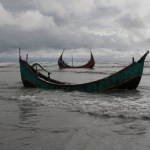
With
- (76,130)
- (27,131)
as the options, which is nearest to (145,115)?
(76,130)

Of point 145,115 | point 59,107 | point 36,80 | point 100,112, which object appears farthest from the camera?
point 36,80

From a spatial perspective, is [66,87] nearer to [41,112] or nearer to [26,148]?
[41,112]

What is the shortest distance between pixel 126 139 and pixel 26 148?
1.97 metres

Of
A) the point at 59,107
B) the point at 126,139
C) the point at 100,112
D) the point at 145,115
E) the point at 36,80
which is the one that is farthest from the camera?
the point at 36,80

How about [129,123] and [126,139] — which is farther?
[129,123]

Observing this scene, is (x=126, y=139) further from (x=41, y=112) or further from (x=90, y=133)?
(x=41, y=112)

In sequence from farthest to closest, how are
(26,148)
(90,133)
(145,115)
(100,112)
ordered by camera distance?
(100,112), (145,115), (90,133), (26,148)

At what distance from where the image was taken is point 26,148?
3.87 meters

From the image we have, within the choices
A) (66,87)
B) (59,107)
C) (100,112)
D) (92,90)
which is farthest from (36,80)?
(100,112)

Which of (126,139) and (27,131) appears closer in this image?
(126,139)

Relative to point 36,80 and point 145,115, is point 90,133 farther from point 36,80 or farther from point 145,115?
point 36,80

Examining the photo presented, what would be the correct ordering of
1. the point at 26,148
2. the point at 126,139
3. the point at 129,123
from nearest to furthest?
the point at 26,148, the point at 126,139, the point at 129,123

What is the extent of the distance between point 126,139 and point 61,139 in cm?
132

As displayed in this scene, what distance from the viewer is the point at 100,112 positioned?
6523 millimetres
